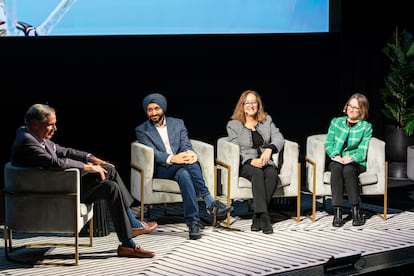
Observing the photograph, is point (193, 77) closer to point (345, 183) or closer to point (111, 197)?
point (345, 183)

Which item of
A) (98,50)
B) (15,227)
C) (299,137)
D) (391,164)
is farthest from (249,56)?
(15,227)

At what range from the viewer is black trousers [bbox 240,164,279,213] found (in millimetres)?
6477

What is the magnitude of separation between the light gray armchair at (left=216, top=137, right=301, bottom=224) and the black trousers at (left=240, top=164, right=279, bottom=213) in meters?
0.08

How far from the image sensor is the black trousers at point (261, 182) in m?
6.48

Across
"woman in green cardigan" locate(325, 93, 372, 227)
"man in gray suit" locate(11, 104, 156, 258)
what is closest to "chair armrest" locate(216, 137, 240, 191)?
"woman in green cardigan" locate(325, 93, 372, 227)

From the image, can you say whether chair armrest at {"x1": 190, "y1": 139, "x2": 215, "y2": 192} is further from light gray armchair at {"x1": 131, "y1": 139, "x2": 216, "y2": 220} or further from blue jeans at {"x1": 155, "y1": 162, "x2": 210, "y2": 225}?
light gray armchair at {"x1": 131, "y1": 139, "x2": 216, "y2": 220}

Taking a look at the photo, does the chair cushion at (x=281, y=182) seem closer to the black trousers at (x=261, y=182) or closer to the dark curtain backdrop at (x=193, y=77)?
the black trousers at (x=261, y=182)

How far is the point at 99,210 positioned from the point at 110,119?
1480mm

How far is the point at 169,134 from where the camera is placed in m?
6.66

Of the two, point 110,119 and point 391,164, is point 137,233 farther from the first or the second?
point 391,164

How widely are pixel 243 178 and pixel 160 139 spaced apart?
0.73 metres

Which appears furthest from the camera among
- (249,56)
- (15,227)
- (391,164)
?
(391,164)

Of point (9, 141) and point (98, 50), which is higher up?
point (98, 50)

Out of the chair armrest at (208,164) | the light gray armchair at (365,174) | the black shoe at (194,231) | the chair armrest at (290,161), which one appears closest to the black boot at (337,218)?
the light gray armchair at (365,174)
